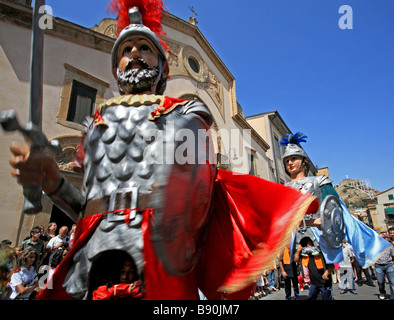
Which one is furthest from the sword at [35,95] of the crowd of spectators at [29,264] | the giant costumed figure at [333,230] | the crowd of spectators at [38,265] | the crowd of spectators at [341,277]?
the crowd of spectators at [341,277]

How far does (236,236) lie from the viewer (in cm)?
177

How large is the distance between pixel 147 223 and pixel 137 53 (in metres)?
1.30

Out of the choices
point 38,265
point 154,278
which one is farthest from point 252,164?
point 154,278

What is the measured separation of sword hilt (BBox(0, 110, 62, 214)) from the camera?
1.06m

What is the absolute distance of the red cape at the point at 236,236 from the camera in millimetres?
1402

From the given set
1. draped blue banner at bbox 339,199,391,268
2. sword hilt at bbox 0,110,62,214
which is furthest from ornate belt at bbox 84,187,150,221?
draped blue banner at bbox 339,199,391,268

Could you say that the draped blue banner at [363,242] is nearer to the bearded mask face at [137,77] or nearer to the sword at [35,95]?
the bearded mask face at [137,77]

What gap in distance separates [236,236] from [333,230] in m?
1.46

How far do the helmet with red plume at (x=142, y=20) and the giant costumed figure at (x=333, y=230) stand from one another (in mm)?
2078

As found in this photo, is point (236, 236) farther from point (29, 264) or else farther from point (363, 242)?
point (29, 264)
